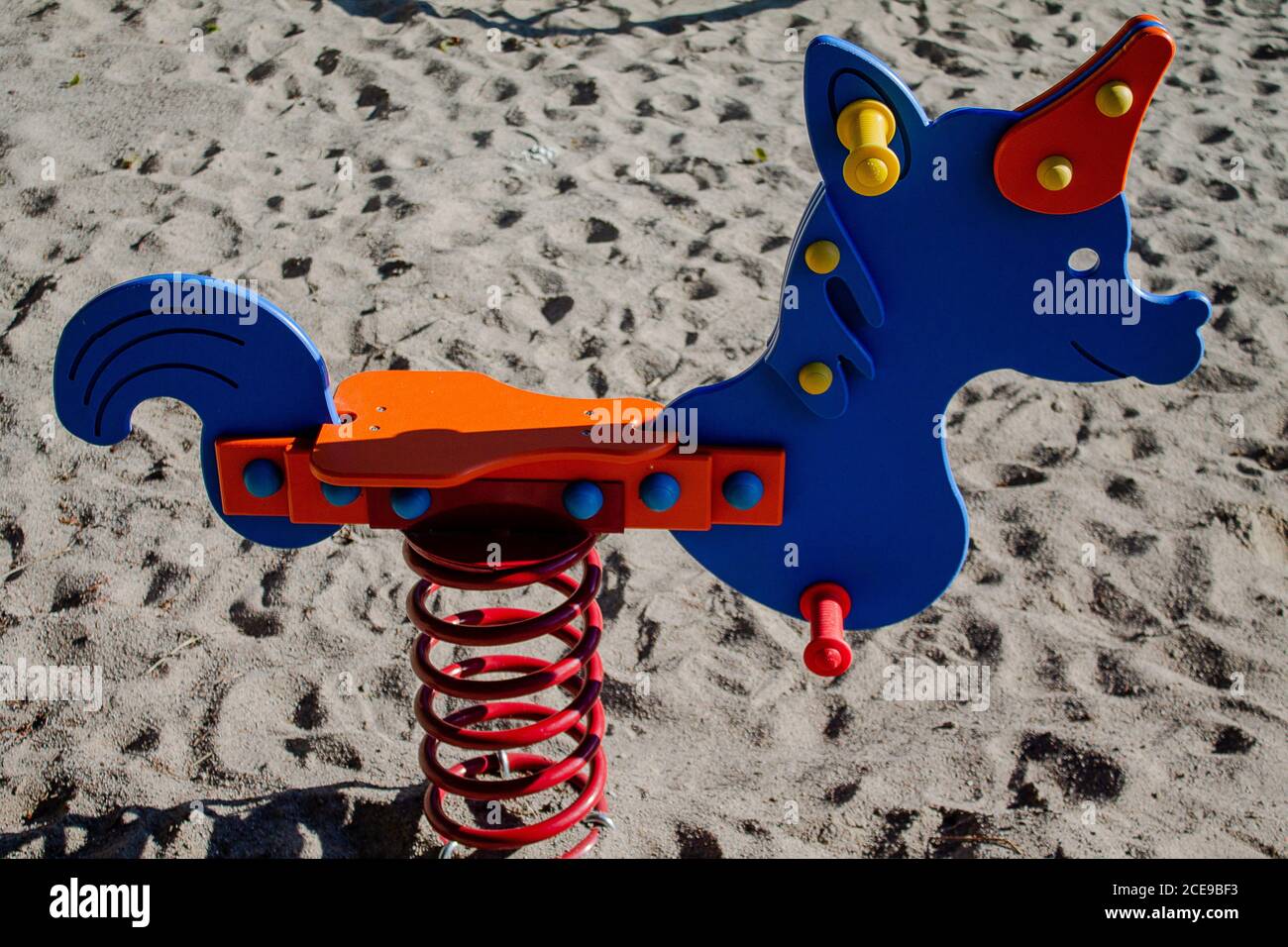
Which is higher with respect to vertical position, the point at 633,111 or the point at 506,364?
the point at 633,111

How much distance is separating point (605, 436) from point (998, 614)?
1422 millimetres

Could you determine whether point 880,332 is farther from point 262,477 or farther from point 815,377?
point 262,477

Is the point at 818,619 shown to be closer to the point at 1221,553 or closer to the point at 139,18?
the point at 1221,553

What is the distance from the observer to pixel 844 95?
1.78 m

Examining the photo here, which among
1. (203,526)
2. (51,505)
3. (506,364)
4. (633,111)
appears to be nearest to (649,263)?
(506,364)

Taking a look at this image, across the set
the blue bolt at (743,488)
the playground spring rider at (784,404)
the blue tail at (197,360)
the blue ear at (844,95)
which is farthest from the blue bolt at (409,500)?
the blue ear at (844,95)

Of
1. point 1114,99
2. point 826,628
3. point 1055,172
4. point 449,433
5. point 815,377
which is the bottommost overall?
point 826,628

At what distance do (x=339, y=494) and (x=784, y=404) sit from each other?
710 millimetres

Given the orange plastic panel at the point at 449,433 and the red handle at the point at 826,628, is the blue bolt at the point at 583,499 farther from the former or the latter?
the red handle at the point at 826,628

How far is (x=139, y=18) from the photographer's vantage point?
5273 millimetres

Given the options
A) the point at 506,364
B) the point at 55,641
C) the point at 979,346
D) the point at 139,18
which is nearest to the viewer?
the point at 979,346

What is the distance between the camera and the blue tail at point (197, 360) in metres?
2.00

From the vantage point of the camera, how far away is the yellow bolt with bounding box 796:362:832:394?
6.40 ft

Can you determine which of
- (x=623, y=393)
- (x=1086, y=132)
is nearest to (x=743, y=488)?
(x=1086, y=132)
